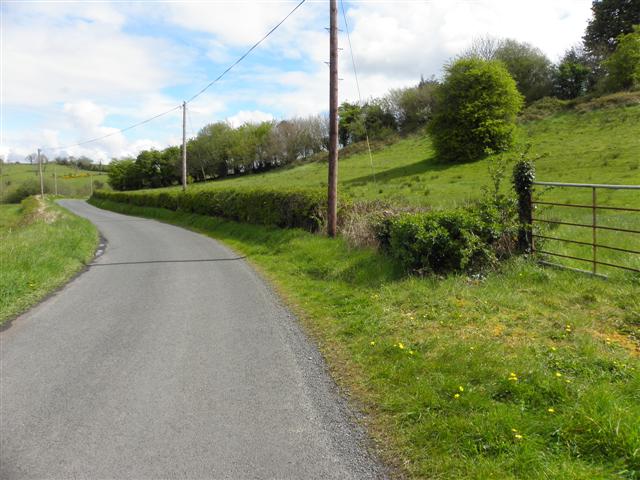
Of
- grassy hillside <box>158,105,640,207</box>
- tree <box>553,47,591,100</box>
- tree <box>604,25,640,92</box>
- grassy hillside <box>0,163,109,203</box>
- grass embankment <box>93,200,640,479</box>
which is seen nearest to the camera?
grass embankment <box>93,200,640,479</box>

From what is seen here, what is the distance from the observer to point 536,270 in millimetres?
7953

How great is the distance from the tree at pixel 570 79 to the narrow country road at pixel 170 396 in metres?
50.2

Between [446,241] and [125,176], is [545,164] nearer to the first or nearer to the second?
[446,241]

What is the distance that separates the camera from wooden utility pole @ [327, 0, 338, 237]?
13.1 meters

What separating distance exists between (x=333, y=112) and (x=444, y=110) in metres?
21.6

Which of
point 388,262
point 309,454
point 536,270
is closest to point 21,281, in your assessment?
point 388,262

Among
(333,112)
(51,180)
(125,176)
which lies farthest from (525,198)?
(51,180)

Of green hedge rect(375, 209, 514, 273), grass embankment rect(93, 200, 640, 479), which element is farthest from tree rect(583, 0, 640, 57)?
grass embankment rect(93, 200, 640, 479)

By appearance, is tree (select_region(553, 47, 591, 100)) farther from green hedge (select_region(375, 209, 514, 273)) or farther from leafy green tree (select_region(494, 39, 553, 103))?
green hedge (select_region(375, 209, 514, 273))

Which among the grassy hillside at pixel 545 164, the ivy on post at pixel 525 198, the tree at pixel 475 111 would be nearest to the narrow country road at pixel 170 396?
the ivy on post at pixel 525 198

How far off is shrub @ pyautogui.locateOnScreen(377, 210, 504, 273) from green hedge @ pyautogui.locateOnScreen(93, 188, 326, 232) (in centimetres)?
620

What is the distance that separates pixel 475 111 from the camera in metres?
31.3

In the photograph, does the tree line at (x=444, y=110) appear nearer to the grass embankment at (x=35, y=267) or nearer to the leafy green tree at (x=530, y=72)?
the leafy green tree at (x=530, y=72)

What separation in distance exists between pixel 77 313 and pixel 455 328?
6306 mm
